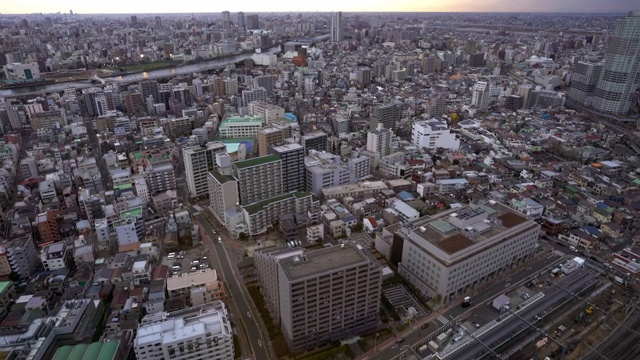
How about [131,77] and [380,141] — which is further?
[131,77]

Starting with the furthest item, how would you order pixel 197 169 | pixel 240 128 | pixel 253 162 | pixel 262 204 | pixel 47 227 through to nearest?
1. pixel 240 128
2. pixel 197 169
3. pixel 253 162
4. pixel 262 204
5. pixel 47 227

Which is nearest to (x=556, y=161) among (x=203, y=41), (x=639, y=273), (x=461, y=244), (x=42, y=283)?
(x=639, y=273)

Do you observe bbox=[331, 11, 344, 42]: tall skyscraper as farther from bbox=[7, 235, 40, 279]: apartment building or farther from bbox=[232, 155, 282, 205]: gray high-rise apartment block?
bbox=[7, 235, 40, 279]: apartment building

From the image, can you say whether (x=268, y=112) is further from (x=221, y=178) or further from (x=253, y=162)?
(x=221, y=178)

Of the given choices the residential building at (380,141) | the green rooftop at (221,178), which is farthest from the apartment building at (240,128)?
the green rooftop at (221,178)

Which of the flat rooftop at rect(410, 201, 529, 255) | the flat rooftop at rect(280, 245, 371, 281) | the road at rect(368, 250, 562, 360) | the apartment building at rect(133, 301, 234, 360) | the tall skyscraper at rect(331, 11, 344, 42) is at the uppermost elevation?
the tall skyscraper at rect(331, 11, 344, 42)

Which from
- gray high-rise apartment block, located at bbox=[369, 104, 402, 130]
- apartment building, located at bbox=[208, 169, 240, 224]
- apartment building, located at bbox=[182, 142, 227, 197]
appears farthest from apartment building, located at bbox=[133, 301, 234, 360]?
gray high-rise apartment block, located at bbox=[369, 104, 402, 130]

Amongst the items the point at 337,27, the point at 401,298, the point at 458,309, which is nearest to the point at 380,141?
the point at 401,298
